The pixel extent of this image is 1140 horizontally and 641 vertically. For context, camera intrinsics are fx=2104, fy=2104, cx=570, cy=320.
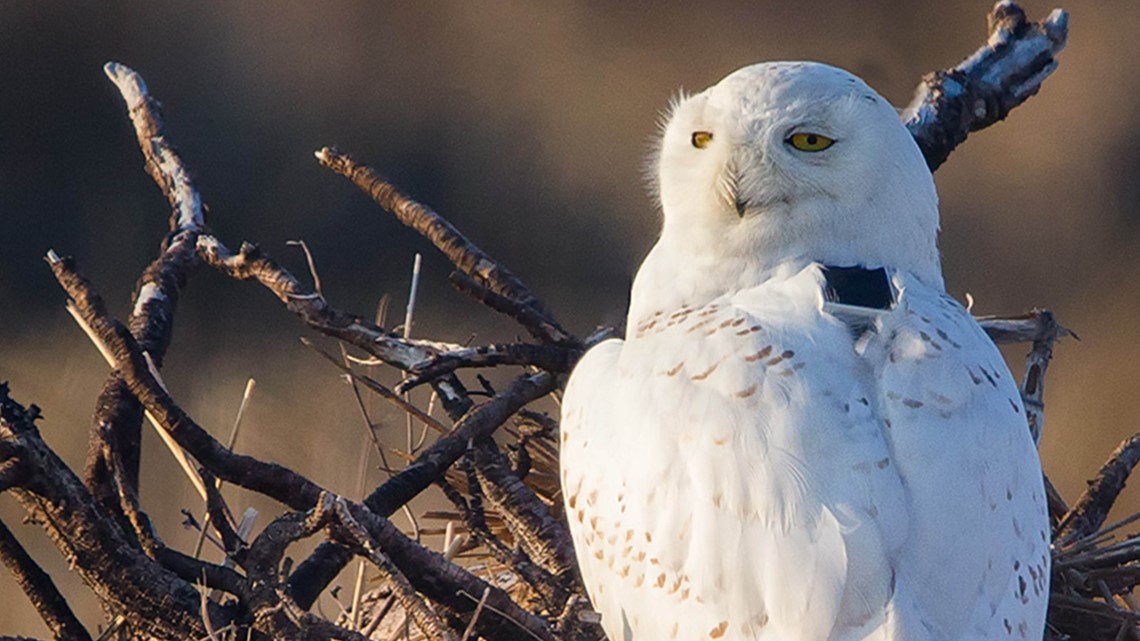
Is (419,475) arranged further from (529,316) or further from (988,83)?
(988,83)

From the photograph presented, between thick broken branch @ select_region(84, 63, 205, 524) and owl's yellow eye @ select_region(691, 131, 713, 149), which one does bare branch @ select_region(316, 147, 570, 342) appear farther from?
owl's yellow eye @ select_region(691, 131, 713, 149)

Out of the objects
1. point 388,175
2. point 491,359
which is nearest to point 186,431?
point 491,359

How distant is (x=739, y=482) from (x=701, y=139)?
0.63 metres

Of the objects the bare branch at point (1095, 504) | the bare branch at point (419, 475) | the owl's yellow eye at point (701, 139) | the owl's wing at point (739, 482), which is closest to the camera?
the owl's wing at point (739, 482)

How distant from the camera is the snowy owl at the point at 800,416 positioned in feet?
8.68

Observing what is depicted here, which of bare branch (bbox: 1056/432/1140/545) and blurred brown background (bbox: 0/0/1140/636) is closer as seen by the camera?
bare branch (bbox: 1056/432/1140/545)

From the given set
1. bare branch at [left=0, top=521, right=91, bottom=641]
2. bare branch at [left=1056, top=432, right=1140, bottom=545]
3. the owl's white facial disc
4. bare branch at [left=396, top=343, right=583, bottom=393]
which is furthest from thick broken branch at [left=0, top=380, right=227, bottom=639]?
bare branch at [left=1056, top=432, right=1140, bottom=545]

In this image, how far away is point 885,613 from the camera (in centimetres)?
259

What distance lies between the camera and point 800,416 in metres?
2.71

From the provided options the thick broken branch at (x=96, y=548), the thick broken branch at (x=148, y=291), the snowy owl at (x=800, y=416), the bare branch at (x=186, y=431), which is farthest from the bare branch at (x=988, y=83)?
the thick broken branch at (x=96, y=548)

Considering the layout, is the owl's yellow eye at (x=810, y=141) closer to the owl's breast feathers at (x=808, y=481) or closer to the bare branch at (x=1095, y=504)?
the owl's breast feathers at (x=808, y=481)

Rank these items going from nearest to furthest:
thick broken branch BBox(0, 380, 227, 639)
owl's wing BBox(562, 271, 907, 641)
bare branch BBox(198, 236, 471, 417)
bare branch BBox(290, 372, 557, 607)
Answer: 1. owl's wing BBox(562, 271, 907, 641)
2. thick broken branch BBox(0, 380, 227, 639)
3. bare branch BBox(290, 372, 557, 607)
4. bare branch BBox(198, 236, 471, 417)

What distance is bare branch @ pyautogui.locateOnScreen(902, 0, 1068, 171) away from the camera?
3893mm

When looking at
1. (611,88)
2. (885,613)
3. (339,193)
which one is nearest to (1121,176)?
(611,88)
